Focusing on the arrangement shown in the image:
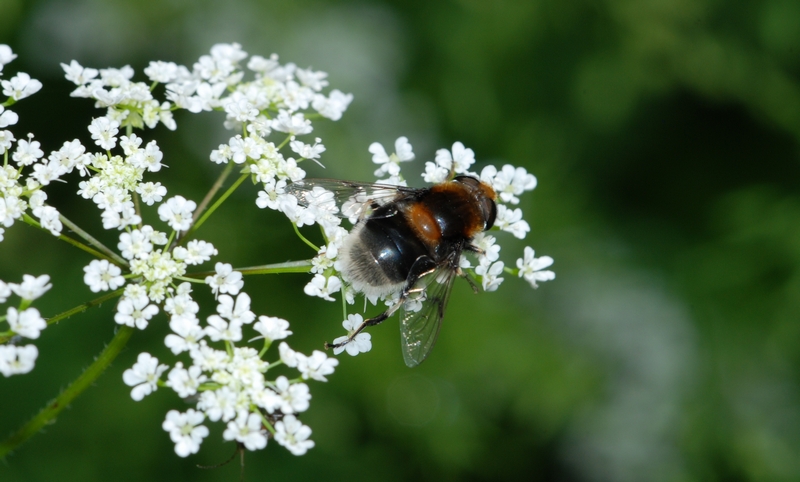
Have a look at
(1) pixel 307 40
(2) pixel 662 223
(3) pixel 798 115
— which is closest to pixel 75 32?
(1) pixel 307 40

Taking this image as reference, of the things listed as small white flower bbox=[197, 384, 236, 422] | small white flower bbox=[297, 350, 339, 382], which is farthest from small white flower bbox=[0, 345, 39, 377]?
small white flower bbox=[297, 350, 339, 382]

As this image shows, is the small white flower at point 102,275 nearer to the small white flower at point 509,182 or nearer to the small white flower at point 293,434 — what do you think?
the small white flower at point 293,434

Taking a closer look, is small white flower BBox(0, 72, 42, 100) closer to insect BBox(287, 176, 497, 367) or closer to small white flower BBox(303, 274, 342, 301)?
insect BBox(287, 176, 497, 367)

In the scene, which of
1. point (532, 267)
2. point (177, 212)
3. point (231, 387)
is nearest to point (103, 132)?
point (177, 212)

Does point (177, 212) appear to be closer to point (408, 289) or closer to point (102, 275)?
point (102, 275)

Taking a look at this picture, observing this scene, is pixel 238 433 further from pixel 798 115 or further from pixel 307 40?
pixel 798 115

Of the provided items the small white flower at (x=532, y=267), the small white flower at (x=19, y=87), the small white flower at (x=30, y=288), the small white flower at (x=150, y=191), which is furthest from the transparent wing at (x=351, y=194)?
the small white flower at (x=19, y=87)
